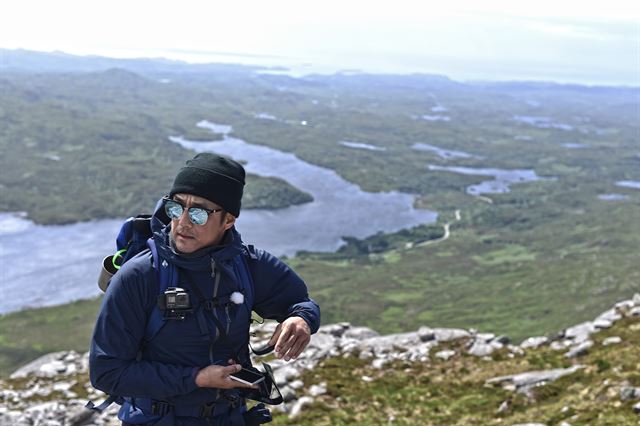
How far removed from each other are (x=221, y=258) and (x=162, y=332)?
926 millimetres

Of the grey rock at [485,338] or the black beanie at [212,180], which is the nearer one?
the black beanie at [212,180]

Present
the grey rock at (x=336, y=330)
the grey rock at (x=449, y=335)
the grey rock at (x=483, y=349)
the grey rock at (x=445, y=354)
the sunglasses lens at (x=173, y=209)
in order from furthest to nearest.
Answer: the grey rock at (x=336, y=330)
the grey rock at (x=449, y=335)
the grey rock at (x=445, y=354)
the grey rock at (x=483, y=349)
the sunglasses lens at (x=173, y=209)

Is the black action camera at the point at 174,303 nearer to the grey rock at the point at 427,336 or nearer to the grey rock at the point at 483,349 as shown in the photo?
the grey rock at the point at 483,349

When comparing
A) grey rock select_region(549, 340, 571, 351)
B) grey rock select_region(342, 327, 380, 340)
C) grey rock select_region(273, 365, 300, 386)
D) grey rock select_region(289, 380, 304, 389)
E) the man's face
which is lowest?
grey rock select_region(342, 327, 380, 340)

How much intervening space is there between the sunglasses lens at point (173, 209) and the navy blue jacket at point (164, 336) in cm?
19

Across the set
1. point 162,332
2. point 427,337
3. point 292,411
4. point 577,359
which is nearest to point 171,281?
point 162,332

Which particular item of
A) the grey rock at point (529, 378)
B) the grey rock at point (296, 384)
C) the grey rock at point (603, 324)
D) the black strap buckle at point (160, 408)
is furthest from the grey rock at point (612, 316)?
the black strap buckle at point (160, 408)

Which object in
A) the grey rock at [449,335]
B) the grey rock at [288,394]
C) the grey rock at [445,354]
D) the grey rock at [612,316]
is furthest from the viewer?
the grey rock at [449,335]

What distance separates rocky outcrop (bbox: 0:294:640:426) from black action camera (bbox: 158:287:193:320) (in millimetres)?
14240

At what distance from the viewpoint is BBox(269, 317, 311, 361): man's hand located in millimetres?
6426

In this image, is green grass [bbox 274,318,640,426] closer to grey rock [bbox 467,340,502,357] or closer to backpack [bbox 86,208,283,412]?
grey rock [bbox 467,340,502,357]

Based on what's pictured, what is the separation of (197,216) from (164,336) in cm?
123

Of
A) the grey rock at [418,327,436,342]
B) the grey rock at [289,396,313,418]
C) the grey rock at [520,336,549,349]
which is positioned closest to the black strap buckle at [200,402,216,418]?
the grey rock at [289,396,313,418]

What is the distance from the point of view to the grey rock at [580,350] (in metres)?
25.0
